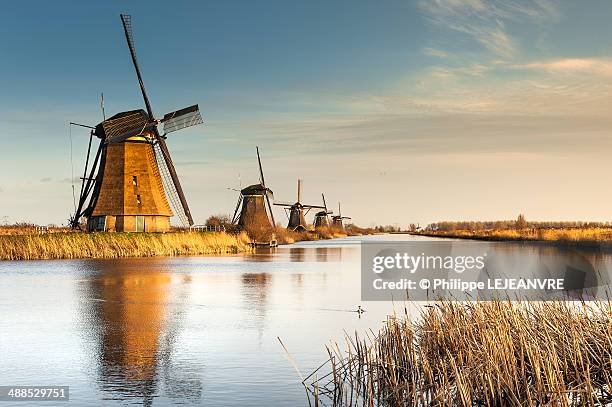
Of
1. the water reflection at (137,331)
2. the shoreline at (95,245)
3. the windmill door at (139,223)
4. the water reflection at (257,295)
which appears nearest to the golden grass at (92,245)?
the shoreline at (95,245)

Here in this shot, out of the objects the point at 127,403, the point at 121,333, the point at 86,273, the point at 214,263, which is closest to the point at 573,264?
the point at 214,263

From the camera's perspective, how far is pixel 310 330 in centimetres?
1149

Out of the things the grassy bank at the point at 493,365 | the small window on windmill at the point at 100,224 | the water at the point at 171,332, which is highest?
the small window on windmill at the point at 100,224

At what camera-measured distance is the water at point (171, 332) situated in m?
7.39

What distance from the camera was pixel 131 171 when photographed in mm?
33875

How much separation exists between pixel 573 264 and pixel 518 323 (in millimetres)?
23042

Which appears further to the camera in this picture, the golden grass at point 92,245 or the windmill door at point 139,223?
the windmill door at point 139,223

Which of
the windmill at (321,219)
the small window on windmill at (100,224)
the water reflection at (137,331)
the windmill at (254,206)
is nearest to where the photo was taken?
the water reflection at (137,331)

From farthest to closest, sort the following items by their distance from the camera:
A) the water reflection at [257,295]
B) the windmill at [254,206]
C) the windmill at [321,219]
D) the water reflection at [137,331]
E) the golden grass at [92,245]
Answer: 1. the windmill at [321,219]
2. the windmill at [254,206]
3. the golden grass at [92,245]
4. the water reflection at [257,295]
5. the water reflection at [137,331]

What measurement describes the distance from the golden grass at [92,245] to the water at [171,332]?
7.76 m

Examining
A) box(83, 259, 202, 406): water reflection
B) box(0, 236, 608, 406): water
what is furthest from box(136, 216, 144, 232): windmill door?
box(83, 259, 202, 406): water reflection

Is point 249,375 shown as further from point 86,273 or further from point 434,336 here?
point 86,273

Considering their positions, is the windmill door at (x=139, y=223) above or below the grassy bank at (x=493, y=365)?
above

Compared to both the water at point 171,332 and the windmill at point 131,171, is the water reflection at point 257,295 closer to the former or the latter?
the water at point 171,332
